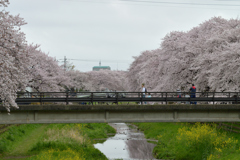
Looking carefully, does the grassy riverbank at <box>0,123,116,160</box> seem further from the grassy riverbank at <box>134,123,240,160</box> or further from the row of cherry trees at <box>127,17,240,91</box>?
the row of cherry trees at <box>127,17,240,91</box>

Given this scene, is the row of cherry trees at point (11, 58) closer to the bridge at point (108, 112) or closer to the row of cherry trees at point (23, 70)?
the row of cherry trees at point (23, 70)

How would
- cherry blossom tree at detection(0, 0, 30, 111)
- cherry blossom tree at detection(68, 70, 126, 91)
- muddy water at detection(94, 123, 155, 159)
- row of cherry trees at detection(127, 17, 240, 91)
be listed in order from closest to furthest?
cherry blossom tree at detection(0, 0, 30, 111) → muddy water at detection(94, 123, 155, 159) → row of cherry trees at detection(127, 17, 240, 91) → cherry blossom tree at detection(68, 70, 126, 91)

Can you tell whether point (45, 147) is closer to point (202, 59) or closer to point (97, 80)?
point (202, 59)

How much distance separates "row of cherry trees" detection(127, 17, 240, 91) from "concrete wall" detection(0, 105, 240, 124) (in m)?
6.42

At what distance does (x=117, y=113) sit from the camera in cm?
2266

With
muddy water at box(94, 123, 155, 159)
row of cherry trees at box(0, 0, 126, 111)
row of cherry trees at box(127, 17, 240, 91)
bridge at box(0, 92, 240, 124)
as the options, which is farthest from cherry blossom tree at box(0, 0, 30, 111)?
row of cherry trees at box(127, 17, 240, 91)

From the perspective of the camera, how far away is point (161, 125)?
40.7 metres

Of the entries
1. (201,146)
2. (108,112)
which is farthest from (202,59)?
(108,112)

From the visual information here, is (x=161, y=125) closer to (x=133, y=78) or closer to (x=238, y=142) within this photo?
(x=238, y=142)

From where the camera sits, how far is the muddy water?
29406 millimetres

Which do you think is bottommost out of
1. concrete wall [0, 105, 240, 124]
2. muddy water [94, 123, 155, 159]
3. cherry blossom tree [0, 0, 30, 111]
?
muddy water [94, 123, 155, 159]

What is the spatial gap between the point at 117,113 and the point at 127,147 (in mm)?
11591

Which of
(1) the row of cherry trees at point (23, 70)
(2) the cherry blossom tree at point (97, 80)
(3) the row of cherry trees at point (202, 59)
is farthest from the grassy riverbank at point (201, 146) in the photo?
(2) the cherry blossom tree at point (97, 80)

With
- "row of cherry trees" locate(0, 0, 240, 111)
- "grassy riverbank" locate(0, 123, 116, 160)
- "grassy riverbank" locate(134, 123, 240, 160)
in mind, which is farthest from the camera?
"grassy riverbank" locate(0, 123, 116, 160)
